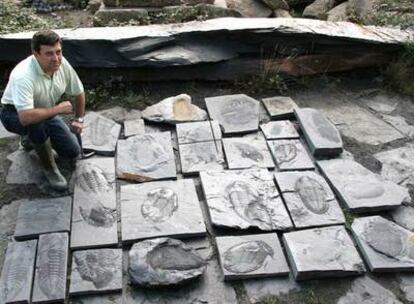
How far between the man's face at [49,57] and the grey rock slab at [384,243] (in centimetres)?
263

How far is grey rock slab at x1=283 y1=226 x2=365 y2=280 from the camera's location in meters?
3.39

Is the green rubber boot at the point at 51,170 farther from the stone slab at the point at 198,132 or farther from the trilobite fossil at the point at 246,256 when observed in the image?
the trilobite fossil at the point at 246,256

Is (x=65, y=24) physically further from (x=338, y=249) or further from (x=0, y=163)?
(x=338, y=249)

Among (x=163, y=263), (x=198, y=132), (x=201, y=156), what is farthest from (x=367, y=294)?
(x=198, y=132)

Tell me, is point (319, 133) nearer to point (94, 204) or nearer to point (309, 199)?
point (309, 199)

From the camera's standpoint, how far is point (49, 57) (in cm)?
355

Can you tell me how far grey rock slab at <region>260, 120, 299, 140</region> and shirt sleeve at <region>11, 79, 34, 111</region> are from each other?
2246 millimetres

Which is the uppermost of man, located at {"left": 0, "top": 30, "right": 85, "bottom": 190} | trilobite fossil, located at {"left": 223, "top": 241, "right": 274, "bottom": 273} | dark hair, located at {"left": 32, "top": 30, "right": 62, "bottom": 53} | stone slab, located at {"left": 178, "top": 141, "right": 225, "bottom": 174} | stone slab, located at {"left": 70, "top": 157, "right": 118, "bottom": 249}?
dark hair, located at {"left": 32, "top": 30, "right": 62, "bottom": 53}

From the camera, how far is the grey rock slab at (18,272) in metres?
3.18

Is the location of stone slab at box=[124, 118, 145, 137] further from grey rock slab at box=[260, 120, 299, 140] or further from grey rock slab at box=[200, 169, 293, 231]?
grey rock slab at box=[260, 120, 299, 140]

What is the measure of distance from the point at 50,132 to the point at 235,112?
1.90 metres

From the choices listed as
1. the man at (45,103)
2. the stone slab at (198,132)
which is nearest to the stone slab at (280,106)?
the stone slab at (198,132)

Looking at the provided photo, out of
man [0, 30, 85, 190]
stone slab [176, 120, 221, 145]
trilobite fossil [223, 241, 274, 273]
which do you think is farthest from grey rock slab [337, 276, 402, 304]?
man [0, 30, 85, 190]

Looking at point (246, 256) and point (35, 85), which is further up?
point (35, 85)
